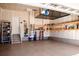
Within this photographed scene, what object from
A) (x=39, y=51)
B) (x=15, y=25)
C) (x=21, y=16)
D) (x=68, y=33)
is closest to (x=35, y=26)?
(x=21, y=16)

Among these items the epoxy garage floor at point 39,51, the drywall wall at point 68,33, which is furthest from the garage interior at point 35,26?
the epoxy garage floor at point 39,51

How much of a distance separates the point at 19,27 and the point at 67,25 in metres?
5.39

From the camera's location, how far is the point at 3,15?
472 inches

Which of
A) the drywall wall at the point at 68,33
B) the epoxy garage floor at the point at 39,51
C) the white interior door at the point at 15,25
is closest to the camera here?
the epoxy garage floor at the point at 39,51

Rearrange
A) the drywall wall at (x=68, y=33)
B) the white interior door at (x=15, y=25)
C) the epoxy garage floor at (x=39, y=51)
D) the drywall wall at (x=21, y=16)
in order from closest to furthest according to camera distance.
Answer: the epoxy garage floor at (x=39, y=51), the drywall wall at (x=68, y=33), the drywall wall at (x=21, y=16), the white interior door at (x=15, y=25)

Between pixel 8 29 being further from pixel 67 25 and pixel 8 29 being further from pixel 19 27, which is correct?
pixel 67 25

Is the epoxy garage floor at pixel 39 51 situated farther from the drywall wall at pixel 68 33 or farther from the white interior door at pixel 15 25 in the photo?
the white interior door at pixel 15 25

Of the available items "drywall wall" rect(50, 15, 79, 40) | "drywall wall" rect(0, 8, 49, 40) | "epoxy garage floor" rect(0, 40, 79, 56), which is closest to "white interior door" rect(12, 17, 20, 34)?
"drywall wall" rect(0, 8, 49, 40)

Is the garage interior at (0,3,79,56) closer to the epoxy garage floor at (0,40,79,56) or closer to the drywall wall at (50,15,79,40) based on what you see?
the drywall wall at (50,15,79,40)

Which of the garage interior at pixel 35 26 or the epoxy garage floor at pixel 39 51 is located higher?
the garage interior at pixel 35 26

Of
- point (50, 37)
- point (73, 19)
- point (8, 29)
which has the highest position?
point (73, 19)

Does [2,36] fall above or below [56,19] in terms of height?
below

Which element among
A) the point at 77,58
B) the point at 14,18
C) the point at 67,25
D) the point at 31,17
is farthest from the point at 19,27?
the point at 77,58

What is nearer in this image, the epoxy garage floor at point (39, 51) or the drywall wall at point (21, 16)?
the epoxy garage floor at point (39, 51)
